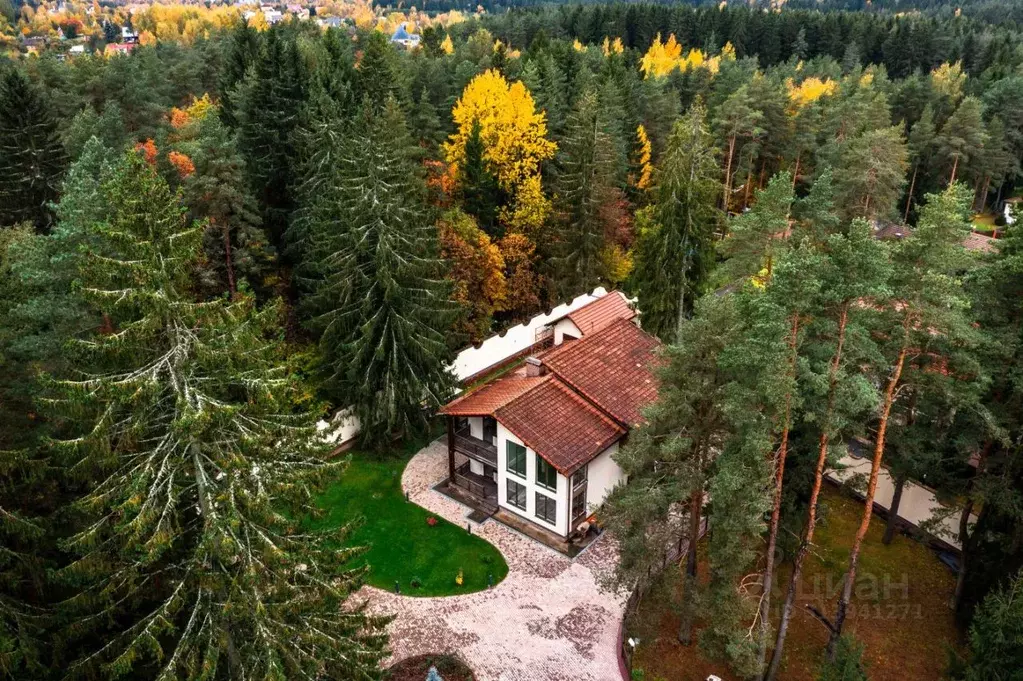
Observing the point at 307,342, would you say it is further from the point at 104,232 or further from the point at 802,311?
the point at 802,311

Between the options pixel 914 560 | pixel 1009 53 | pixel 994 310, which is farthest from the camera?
pixel 1009 53

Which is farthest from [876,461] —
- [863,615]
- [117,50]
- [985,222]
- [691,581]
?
[117,50]

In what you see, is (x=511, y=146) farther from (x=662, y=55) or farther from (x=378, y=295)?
(x=662, y=55)

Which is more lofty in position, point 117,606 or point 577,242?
point 117,606

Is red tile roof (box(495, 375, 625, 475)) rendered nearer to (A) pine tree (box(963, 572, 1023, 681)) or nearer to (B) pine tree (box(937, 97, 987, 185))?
(A) pine tree (box(963, 572, 1023, 681))

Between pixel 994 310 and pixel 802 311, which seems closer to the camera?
pixel 802 311

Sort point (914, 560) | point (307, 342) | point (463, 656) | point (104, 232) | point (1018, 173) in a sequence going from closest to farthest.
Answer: point (104, 232)
point (463, 656)
point (914, 560)
point (307, 342)
point (1018, 173)

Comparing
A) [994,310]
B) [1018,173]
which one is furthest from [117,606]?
[1018,173]

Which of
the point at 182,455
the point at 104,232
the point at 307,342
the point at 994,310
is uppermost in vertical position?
the point at 104,232
